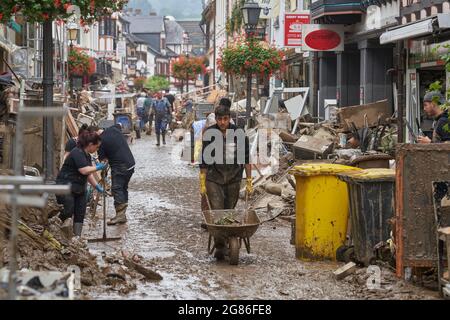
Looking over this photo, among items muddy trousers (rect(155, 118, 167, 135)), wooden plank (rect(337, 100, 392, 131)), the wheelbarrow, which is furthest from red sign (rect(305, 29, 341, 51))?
the wheelbarrow

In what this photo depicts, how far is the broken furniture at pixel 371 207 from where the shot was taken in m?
10.0

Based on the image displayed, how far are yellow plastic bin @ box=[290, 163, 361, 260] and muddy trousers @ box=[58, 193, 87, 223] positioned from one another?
273 centimetres

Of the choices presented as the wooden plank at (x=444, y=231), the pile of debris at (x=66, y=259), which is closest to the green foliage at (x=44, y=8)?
the pile of debris at (x=66, y=259)

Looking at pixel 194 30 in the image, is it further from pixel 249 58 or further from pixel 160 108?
pixel 249 58

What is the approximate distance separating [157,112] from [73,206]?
22.1 meters

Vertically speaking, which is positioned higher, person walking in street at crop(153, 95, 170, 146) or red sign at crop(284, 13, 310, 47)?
red sign at crop(284, 13, 310, 47)

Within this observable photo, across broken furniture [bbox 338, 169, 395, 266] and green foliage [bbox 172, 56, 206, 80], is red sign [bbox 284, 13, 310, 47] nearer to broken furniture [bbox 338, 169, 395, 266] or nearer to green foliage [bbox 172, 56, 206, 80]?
broken furniture [bbox 338, 169, 395, 266]

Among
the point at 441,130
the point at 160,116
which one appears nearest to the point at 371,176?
the point at 441,130

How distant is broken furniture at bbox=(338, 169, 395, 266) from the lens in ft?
32.9

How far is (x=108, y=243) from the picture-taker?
41.4 ft

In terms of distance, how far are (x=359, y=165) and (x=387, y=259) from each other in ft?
8.62

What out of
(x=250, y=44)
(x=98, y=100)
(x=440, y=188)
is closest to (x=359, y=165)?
(x=440, y=188)

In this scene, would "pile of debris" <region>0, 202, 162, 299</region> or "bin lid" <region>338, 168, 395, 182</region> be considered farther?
"bin lid" <region>338, 168, 395, 182</region>
